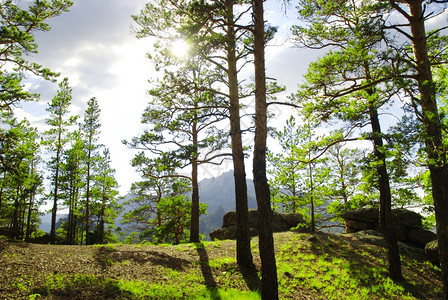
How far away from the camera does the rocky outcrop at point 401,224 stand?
619 inches

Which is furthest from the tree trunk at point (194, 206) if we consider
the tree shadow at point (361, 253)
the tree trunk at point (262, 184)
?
the tree trunk at point (262, 184)

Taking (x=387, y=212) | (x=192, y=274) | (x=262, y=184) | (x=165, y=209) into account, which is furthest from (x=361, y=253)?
(x=165, y=209)

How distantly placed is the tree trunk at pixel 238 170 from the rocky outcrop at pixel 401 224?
13557 millimetres

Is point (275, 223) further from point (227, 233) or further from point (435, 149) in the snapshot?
point (435, 149)

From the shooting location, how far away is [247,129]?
9.43 meters

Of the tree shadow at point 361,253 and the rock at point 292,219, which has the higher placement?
the rock at point 292,219

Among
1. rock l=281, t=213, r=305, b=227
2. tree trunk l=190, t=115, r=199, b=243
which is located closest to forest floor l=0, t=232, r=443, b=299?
tree trunk l=190, t=115, r=199, b=243

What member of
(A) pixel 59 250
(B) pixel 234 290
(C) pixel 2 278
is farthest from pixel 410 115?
(A) pixel 59 250

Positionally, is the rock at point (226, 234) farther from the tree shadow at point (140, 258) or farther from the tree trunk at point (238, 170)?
the tree trunk at point (238, 170)

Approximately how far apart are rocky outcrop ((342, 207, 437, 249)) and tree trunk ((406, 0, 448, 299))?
40.6 feet

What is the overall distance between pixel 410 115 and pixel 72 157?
89.3 ft

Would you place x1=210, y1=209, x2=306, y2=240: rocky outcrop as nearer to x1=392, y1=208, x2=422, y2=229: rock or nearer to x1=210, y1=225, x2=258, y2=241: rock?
x1=210, y1=225, x2=258, y2=241: rock

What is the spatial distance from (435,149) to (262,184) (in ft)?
13.2

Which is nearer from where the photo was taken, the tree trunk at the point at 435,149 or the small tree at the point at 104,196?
the tree trunk at the point at 435,149
